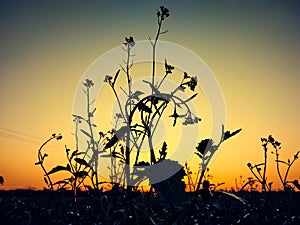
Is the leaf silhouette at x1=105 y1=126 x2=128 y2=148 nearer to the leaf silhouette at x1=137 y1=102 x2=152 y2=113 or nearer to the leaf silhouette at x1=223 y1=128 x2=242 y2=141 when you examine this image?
the leaf silhouette at x1=137 y1=102 x2=152 y2=113

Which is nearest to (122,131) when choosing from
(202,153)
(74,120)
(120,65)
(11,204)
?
(202,153)

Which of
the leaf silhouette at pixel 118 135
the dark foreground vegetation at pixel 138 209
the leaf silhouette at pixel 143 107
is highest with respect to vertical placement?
the leaf silhouette at pixel 143 107

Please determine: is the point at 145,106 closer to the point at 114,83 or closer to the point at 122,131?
the point at 122,131

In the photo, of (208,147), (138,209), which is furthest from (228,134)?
(138,209)

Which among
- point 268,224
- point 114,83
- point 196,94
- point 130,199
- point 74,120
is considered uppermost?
point 74,120

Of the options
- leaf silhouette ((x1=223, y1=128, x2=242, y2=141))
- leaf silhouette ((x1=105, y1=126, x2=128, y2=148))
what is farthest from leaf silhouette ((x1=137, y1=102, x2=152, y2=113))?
leaf silhouette ((x1=223, y1=128, x2=242, y2=141))

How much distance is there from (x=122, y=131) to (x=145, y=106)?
22cm

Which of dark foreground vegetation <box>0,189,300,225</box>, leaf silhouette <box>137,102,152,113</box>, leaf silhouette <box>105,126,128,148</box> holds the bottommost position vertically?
dark foreground vegetation <box>0,189,300,225</box>

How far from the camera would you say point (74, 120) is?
480cm

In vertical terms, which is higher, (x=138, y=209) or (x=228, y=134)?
(x=228, y=134)

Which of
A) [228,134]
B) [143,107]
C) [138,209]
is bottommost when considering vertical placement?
[138,209]

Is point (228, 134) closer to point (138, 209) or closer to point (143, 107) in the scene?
point (143, 107)

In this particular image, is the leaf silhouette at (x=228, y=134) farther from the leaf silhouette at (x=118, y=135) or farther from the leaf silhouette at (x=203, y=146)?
the leaf silhouette at (x=118, y=135)

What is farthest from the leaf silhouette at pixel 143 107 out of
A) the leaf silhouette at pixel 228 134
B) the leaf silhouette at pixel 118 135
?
the leaf silhouette at pixel 228 134
